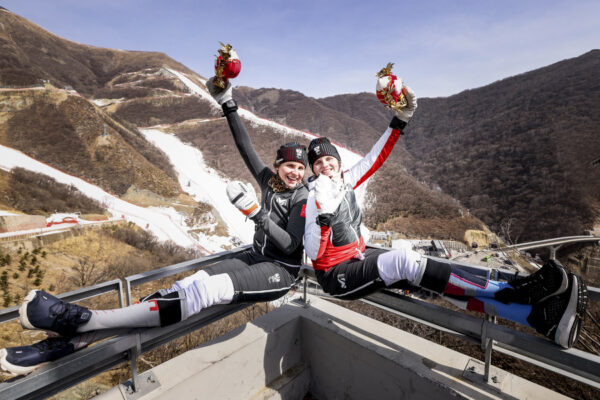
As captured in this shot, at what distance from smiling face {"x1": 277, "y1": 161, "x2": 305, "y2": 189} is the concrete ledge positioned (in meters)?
1.15

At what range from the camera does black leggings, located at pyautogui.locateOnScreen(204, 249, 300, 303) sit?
187cm

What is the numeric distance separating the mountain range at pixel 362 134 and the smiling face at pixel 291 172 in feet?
38.9

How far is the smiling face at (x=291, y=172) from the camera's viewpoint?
7.79ft

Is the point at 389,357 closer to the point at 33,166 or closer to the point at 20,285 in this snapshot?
the point at 20,285

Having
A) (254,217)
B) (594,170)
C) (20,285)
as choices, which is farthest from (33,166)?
(594,170)

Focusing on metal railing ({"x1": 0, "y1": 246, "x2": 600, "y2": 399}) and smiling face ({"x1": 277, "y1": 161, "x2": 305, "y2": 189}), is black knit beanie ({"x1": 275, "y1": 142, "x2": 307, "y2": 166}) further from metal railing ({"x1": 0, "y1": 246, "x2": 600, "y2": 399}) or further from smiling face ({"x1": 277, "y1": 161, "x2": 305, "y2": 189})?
metal railing ({"x1": 0, "y1": 246, "x2": 600, "y2": 399})

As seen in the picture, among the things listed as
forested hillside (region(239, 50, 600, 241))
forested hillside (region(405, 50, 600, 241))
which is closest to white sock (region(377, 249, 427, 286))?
forested hillside (region(239, 50, 600, 241))

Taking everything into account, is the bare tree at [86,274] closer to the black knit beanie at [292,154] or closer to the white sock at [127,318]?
the white sock at [127,318]

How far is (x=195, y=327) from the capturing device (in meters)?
1.94

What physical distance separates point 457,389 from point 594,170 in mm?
61229

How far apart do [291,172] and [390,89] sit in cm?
114

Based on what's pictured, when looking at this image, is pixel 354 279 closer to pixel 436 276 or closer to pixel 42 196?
pixel 436 276

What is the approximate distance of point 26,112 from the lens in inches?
922

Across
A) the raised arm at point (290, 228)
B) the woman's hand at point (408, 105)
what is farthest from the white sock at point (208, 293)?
the woman's hand at point (408, 105)
